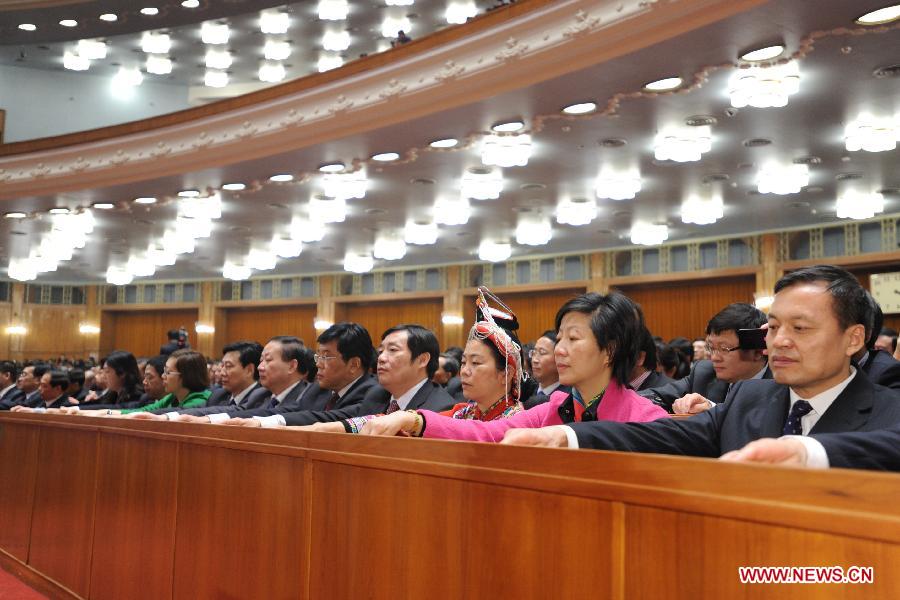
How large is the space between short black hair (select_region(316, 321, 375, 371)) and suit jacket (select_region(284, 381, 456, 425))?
211 mm

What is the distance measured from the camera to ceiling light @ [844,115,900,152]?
7.13 m

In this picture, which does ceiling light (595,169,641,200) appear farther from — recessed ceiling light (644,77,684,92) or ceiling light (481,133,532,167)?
recessed ceiling light (644,77,684,92)

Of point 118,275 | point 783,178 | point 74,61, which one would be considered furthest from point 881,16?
point 118,275

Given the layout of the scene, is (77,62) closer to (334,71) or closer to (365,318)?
(365,318)

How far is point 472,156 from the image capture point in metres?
8.58

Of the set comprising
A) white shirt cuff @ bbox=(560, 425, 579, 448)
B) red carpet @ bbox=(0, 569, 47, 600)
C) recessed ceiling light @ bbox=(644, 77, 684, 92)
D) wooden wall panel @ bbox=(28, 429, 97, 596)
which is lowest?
red carpet @ bbox=(0, 569, 47, 600)

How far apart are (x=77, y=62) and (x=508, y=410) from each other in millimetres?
14230

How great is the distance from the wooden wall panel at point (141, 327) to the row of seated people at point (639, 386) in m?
16.4

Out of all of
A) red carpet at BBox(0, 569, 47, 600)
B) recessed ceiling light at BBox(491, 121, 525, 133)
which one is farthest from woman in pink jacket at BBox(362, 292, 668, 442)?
recessed ceiling light at BBox(491, 121, 525, 133)

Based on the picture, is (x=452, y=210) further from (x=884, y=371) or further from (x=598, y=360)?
(x=884, y=371)

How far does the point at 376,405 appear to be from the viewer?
4.33m

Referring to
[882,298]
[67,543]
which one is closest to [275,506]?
[67,543]

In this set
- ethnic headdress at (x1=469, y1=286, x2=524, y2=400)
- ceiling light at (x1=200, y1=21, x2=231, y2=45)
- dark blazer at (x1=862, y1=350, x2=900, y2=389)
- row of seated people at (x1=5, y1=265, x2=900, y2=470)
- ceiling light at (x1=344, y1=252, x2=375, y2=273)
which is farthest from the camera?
ceiling light at (x1=344, y1=252, x2=375, y2=273)

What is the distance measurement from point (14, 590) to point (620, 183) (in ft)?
22.1
